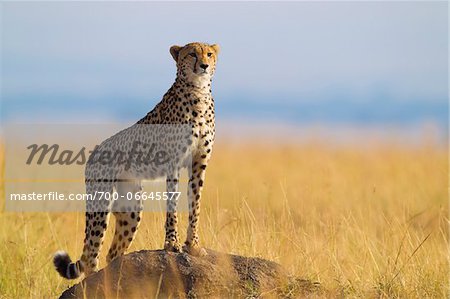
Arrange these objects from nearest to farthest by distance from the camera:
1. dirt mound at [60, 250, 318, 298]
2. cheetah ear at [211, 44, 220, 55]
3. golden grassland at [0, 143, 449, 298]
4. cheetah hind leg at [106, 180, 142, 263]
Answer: dirt mound at [60, 250, 318, 298] < cheetah ear at [211, 44, 220, 55] < cheetah hind leg at [106, 180, 142, 263] < golden grassland at [0, 143, 449, 298]

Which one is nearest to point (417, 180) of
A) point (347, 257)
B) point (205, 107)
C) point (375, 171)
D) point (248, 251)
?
point (375, 171)

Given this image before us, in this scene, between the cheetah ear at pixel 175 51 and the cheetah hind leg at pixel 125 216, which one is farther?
the cheetah hind leg at pixel 125 216

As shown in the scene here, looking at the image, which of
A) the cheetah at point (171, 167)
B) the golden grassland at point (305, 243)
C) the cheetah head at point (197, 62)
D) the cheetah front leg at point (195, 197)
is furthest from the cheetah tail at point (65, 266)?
the cheetah head at point (197, 62)

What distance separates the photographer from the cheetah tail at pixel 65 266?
488 centimetres

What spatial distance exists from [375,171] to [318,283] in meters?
8.76

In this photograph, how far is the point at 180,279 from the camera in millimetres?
4453

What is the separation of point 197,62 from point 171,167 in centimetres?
59

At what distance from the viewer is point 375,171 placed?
43.5 feet

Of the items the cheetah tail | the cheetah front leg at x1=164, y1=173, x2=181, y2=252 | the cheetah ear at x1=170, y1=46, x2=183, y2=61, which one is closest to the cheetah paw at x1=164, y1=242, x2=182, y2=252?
the cheetah front leg at x1=164, y1=173, x2=181, y2=252

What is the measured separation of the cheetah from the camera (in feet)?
15.4

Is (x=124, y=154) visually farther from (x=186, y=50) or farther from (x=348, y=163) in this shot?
(x=348, y=163)

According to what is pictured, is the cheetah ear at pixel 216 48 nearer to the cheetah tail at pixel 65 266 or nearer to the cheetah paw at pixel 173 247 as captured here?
the cheetah paw at pixel 173 247

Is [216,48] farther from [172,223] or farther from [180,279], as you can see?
[180,279]

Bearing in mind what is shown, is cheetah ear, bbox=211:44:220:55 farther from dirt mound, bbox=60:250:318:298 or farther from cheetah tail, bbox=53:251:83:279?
cheetah tail, bbox=53:251:83:279
